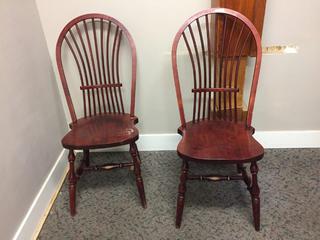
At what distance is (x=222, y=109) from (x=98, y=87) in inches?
30.3

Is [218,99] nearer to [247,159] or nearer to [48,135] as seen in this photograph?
[247,159]

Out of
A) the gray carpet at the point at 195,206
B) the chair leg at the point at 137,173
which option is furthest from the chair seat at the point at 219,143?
Answer: the gray carpet at the point at 195,206

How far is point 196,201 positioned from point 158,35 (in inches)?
40.9

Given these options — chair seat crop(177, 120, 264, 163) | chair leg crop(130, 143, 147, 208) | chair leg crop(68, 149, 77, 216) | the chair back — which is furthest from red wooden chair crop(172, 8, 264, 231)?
chair leg crop(68, 149, 77, 216)

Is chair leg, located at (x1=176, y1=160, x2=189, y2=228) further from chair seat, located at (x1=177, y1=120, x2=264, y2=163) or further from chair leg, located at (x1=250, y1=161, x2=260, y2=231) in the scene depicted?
chair leg, located at (x1=250, y1=161, x2=260, y2=231)

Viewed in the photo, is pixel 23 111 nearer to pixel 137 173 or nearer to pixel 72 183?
pixel 72 183

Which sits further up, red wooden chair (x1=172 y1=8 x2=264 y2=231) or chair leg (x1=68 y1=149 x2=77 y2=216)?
red wooden chair (x1=172 y1=8 x2=264 y2=231)

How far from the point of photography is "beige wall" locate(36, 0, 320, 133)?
5.32 ft

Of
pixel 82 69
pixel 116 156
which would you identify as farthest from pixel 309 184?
pixel 82 69

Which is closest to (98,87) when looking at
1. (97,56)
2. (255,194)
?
(97,56)

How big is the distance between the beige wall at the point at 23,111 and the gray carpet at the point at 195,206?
0.80 ft

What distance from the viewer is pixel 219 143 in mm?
1359

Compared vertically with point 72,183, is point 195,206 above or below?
below

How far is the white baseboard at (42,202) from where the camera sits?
1399mm
